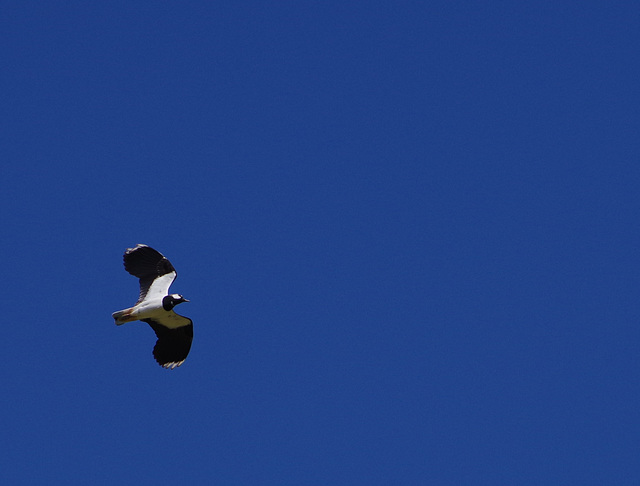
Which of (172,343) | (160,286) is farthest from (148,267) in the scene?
(172,343)

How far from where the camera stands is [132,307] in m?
36.9

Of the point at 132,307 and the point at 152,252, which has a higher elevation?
the point at 152,252

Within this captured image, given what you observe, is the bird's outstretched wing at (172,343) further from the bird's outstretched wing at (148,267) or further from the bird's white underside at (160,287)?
the bird's outstretched wing at (148,267)

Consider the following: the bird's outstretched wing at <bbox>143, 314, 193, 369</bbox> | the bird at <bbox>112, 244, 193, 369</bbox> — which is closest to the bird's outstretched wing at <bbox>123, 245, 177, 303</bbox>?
the bird at <bbox>112, 244, 193, 369</bbox>

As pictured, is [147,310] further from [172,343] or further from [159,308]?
[172,343]

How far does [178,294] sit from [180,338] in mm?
2203

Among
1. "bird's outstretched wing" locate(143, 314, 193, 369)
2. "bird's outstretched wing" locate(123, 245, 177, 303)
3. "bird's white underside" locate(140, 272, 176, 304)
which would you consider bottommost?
"bird's outstretched wing" locate(143, 314, 193, 369)

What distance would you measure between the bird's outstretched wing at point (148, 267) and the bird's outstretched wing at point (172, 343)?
5.58ft

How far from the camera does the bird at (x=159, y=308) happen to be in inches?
1441

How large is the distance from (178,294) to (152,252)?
271 centimetres

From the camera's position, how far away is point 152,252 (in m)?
38.4

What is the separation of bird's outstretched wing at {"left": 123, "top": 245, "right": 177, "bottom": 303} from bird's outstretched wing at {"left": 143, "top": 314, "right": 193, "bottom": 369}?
1702mm

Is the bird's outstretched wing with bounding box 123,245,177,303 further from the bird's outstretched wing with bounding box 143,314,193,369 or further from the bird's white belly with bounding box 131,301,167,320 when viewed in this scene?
the bird's outstretched wing with bounding box 143,314,193,369

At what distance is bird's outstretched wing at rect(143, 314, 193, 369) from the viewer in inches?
1485
